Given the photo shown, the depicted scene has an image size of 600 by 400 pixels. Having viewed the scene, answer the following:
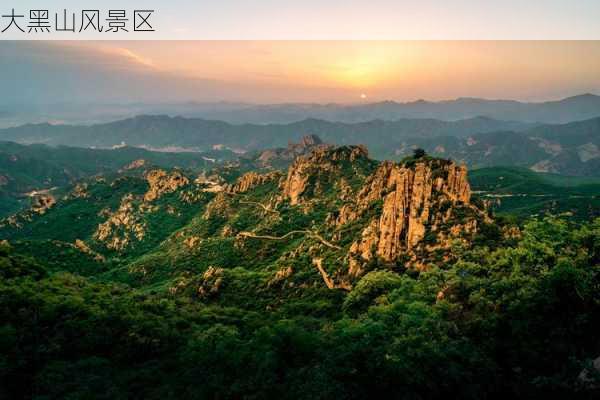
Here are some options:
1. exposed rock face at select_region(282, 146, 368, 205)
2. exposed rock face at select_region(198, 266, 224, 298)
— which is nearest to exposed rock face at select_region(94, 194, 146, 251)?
exposed rock face at select_region(282, 146, 368, 205)

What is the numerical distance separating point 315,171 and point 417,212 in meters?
83.5

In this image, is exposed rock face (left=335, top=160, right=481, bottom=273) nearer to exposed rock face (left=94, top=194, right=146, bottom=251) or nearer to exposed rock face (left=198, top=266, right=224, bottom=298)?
exposed rock face (left=198, top=266, right=224, bottom=298)

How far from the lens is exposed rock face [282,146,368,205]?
443 feet

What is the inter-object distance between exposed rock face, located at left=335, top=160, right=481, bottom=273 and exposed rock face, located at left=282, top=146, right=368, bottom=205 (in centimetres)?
6709

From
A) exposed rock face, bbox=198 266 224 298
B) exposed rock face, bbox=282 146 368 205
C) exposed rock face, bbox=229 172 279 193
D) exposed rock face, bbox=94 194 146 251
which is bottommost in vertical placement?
exposed rock face, bbox=94 194 146 251

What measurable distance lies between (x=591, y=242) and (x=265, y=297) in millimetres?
41436

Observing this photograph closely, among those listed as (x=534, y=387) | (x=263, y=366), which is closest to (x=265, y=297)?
(x=263, y=366)

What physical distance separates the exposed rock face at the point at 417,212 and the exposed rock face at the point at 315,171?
67.1 m

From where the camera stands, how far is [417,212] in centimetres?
6106

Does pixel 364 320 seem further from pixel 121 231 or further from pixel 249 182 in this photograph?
pixel 249 182

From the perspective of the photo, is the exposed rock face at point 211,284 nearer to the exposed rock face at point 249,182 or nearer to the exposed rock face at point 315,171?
the exposed rock face at point 315,171

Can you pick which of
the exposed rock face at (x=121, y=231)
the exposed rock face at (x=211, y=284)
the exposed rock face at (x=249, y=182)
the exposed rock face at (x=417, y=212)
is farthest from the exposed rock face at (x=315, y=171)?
the exposed rock face at (x=417, y=212)

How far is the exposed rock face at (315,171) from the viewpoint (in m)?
135

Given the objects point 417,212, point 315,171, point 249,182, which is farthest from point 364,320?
point 249,182
